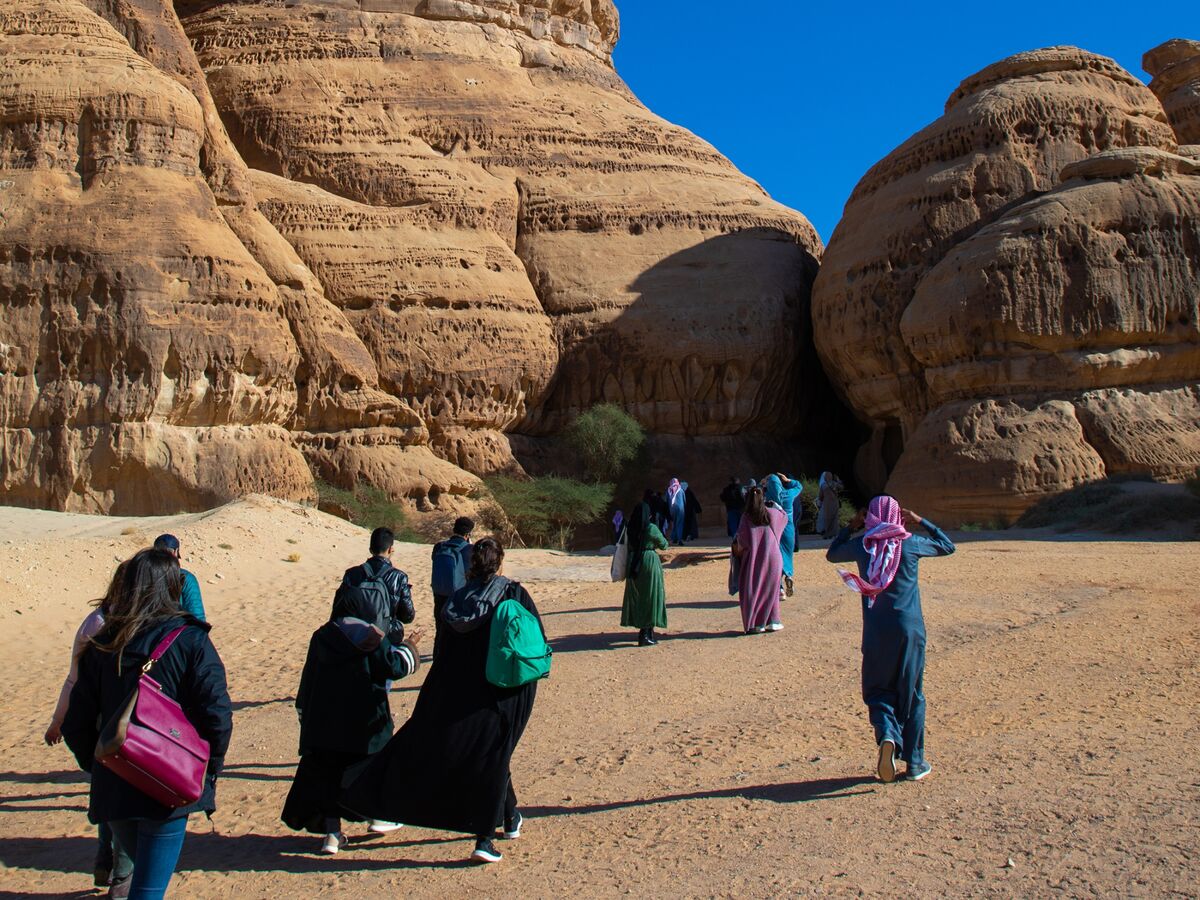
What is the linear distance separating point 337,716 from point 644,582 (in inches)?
206

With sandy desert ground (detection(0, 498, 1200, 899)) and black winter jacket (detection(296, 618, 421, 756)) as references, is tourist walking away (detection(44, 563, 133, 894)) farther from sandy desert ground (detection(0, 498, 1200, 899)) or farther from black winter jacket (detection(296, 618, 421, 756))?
black winter jacket (detection(296, 618, 421, 756))

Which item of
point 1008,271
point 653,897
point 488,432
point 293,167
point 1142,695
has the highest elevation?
point 293,167

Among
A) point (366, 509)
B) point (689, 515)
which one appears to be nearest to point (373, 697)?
point (366, 509)

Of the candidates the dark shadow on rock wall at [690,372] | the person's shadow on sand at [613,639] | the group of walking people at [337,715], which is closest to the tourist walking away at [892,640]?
the group of walking people at [337,715]

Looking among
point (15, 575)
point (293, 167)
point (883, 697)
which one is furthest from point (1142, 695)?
point (293, 167)

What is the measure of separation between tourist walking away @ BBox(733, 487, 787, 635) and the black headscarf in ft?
2.95

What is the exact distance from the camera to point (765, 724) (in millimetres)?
6961

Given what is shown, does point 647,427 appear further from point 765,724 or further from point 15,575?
point 765,724

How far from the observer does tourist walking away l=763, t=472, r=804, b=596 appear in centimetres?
1253

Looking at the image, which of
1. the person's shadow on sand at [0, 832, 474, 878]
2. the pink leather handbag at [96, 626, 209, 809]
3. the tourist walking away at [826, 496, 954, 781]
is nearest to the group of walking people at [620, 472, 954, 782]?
the tourist walking away at [826, 496, 954, 781]

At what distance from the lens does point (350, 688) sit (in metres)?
5.12

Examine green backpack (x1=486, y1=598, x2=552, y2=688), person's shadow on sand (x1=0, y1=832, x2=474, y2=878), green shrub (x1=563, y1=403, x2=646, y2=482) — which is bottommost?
person's shadow on sand (x1=0, y1=832, x2=474, y2=878)

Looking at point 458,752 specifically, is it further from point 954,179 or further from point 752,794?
point 954,179

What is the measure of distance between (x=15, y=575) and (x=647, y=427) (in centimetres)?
1717
